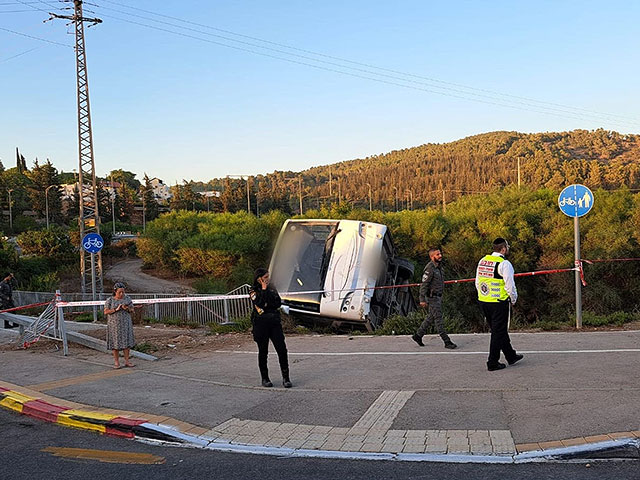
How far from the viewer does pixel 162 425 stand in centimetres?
695

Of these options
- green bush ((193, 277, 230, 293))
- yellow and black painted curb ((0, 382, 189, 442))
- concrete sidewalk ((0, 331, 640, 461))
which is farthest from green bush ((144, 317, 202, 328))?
green bush ((193, 277, 230, 293))

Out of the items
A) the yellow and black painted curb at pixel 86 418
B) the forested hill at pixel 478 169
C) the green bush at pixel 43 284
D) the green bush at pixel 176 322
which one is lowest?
the green bush at pixel 43 284

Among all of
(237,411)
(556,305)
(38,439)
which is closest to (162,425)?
(237,411)

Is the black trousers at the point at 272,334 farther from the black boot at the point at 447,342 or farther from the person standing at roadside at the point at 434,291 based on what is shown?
the black boot at the point at 447,342

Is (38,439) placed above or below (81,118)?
below

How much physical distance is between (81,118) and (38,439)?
88.8ft

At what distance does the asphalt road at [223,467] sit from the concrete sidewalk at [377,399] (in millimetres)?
203

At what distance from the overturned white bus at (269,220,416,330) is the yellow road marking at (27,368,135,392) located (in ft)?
16.7

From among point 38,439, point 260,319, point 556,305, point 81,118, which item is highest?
point 81,118

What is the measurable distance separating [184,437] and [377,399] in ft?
7.62

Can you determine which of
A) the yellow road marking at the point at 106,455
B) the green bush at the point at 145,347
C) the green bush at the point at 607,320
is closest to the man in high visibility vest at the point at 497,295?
the green bush at the point at 607,320

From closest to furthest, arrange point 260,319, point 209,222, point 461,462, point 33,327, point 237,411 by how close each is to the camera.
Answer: point 461,462 < point 237,411 < point 260,319 < point 33,327 < point 209,222

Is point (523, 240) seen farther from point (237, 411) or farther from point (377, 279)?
point (237, 411)

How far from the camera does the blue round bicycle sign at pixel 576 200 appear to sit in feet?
39.4
